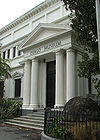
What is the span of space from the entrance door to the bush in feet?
9.06

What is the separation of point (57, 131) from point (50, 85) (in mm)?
9224

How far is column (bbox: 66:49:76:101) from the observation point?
41.6ft

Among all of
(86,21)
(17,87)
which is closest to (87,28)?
(86,21)

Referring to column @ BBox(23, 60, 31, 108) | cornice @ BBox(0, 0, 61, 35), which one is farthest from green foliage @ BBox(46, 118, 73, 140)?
cornice @ BBox(0, 0, 61, 35)

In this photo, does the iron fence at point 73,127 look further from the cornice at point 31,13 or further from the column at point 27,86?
the cornice at point 31,13

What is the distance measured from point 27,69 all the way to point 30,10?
8.92 metres

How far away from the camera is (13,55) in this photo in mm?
24781

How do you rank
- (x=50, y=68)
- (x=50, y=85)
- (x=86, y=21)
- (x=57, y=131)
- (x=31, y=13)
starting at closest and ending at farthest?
(x=57, y=131) < (x=86, y=21) < (x=50, y=85) < (x=50, y=68) < (x=31, y=13)

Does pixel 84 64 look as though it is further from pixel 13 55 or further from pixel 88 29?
pixel 13 55

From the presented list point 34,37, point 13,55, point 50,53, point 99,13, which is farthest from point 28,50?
point 99,13

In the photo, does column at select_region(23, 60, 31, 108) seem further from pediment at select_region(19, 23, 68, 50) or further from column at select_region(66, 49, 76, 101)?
column at select_region(66, 49, 76, 101)

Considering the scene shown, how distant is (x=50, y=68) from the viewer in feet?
55.6

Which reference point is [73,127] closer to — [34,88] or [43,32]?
[34,88]

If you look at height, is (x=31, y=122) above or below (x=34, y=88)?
below
